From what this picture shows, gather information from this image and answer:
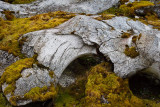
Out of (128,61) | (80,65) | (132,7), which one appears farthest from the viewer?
(132,7)

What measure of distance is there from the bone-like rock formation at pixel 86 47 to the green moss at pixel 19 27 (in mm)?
943

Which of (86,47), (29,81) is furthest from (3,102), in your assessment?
(86,47)

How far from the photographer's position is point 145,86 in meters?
12.3

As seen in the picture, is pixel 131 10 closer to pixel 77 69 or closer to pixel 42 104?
pixel 77 69

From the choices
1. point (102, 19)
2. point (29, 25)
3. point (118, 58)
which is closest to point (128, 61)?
point (118, 58)

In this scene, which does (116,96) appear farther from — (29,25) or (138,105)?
(29,25)

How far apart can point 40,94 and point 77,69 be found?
4499mm

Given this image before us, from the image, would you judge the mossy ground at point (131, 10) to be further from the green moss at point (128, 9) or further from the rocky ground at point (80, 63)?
the rocky ground at point (80, 63)

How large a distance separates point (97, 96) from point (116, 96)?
1.21 metres

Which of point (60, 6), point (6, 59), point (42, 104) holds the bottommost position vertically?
point (42, 104)

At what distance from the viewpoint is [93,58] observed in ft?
45.2

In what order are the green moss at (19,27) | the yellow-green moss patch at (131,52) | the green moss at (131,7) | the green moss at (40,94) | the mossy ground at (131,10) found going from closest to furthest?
1. the green moss at (40,94)
2. the yellow-green moss patch at (131,52)
3. the green moss at (19,27)
4. the mossy ground at (131,10)
5. the green moss at (131,7)

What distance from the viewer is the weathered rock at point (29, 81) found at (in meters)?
9.24

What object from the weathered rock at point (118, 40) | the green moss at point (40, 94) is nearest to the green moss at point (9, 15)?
the weathered rock at point (118, 40)
